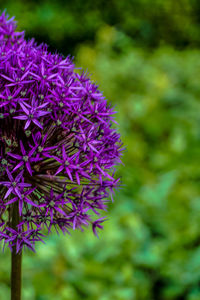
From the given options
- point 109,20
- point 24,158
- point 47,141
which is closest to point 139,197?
point 47,141

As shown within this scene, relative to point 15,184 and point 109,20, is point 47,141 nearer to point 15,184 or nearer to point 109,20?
point 15,184

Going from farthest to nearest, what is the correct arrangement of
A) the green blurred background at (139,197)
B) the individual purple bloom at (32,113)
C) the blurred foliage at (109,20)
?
the blurred foliage at (109,20) < the green blurred background at (139,197) < the individual purple bloom at (32,113)

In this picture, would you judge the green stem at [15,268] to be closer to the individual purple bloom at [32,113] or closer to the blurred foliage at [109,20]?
the individual purple bloom at [32,113]

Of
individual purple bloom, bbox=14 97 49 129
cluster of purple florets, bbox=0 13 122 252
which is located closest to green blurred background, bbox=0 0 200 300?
cluster of purple florets, bbox=0 13 122 252

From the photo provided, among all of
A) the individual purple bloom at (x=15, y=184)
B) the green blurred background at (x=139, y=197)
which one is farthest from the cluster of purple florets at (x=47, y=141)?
the green blurred background at (x=139, y=197)

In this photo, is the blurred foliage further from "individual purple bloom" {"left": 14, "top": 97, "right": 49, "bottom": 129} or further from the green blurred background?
"individual purple bloom" {"left": 14, "top": 97, "right": 49, "bottom": 129}

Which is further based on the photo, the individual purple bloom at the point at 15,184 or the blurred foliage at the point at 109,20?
the blurred foliage at the point at 109,20

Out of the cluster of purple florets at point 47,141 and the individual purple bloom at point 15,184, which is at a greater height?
the cluster of purple florets at point 47,141
